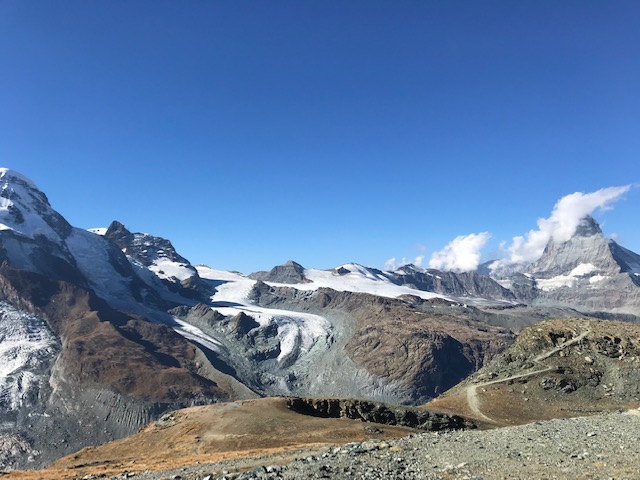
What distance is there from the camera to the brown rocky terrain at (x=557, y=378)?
62094 millimetres

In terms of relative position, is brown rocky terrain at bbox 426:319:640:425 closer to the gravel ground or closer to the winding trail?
the winding trail

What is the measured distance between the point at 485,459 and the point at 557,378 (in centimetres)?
4978

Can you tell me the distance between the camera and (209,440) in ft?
164

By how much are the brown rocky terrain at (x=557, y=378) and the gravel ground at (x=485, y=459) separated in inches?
1258

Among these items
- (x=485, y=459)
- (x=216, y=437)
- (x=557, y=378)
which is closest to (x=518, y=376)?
(x=557, y=378)

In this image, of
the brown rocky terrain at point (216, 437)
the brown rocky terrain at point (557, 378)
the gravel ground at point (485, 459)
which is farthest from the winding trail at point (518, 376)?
the gravel ground at point (485, 459)

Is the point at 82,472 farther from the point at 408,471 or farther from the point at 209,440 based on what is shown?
the point at 408,471

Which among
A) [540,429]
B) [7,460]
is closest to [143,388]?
[7,460]

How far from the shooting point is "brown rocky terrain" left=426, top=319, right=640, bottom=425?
204 ft

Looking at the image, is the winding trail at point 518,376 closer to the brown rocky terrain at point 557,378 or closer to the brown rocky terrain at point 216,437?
the brown rocky terrain at point 557,378

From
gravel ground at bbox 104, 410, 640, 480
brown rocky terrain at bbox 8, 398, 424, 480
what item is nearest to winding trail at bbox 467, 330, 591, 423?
brown rocky terrain at bbox 8, 398, 424, 480

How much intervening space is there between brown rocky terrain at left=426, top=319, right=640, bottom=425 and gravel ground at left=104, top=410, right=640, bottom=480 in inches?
1258

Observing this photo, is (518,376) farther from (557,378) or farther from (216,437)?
(216,437)

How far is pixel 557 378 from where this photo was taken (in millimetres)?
67188
